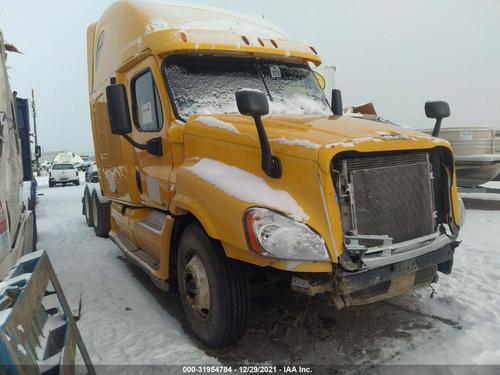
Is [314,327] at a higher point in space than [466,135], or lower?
lower

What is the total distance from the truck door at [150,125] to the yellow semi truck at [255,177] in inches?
0.8

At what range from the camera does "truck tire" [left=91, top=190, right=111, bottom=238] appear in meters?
7.57

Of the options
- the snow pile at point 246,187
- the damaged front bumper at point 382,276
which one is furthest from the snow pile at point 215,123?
the damaged front bumper at point 382,276

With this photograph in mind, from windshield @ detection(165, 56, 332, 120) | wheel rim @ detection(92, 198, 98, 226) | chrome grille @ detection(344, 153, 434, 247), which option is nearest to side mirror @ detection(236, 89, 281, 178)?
chrome grille @ detection(344, 153, 434, 247)

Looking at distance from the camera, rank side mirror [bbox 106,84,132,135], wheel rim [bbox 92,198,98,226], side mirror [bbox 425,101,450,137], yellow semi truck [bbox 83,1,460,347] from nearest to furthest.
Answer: yellow semi truck [bbox 83,1,460,347]
side mirror [bbox 425,101,450,137]
side mirror [bbox 106,84,132,135]
wheel rim [bbox 92,198,98,226]

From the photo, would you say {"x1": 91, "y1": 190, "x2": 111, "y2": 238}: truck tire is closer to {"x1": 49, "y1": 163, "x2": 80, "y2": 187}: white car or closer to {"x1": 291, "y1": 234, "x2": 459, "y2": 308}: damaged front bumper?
{"x1": 291, "y1": 234, "x2": 459, "y2": 308}: damaged front bumper

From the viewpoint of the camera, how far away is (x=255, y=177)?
3.13 metres

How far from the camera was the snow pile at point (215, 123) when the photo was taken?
342cm

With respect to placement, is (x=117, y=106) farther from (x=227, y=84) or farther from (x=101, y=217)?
(x=101, y=217)

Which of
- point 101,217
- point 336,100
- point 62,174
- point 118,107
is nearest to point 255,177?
point 118,107

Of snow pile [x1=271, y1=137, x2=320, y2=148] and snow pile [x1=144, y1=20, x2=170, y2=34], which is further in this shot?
snow pile [x1=144, y1=20, x2=170, y2=34]

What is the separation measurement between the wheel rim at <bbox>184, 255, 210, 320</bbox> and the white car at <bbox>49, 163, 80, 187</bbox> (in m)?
25.7

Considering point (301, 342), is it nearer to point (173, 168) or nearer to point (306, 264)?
point (306, 264)

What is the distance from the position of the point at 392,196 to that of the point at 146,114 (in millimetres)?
2807
